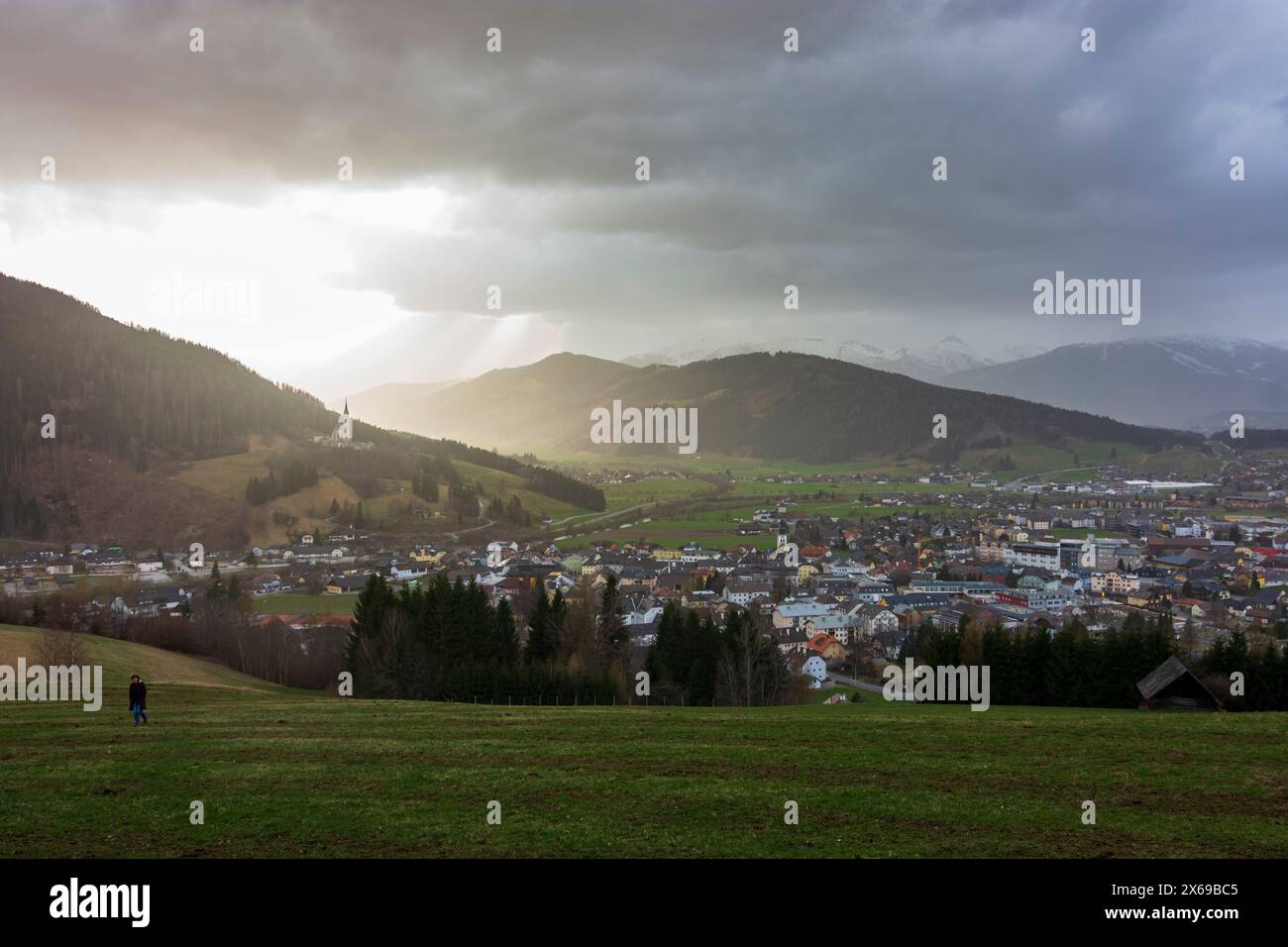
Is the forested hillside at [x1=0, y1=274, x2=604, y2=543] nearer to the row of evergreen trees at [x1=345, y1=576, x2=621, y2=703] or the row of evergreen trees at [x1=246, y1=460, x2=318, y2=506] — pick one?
the row of evergreen trees at [x1=246, y1=460, x2=318, y2=506]

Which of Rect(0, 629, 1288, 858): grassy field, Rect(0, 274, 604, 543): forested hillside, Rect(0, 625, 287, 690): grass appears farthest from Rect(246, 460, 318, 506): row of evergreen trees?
Rect(0, 629, 1288, 858): grassy field

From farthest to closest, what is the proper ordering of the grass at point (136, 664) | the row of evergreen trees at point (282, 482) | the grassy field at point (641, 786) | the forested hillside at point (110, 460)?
the row of evergreen trees at point (282, 482)
the forested hillside at point (110, 460)
the grass at point (136, 664)
the grassy field at point (641, 786)

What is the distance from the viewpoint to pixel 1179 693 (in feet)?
93.7

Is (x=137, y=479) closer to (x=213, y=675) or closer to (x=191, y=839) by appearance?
(x=213, y=675)

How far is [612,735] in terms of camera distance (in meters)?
19.5

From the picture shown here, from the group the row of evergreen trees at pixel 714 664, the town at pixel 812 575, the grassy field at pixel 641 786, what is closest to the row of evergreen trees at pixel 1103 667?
the town at pixel 812 575

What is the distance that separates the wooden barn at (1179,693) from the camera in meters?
28.1

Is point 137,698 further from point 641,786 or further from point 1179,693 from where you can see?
point 1179,693

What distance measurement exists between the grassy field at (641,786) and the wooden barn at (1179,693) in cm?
709

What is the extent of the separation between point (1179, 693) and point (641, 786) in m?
24.3

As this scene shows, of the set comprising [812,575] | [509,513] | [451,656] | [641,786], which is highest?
[509,513]

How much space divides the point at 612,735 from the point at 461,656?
84.6 feet

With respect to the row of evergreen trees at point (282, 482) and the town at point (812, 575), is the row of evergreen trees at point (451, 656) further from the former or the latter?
the row of evergreen trees at point (282, 482)

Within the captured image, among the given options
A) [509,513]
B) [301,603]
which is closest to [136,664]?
[301,603]
